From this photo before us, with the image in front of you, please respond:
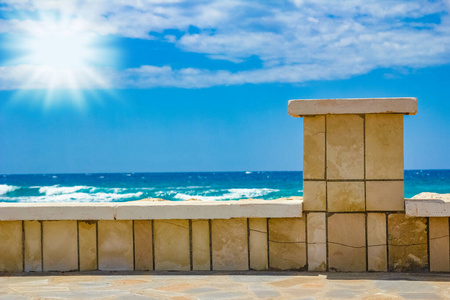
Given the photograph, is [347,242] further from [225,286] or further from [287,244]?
[225,286]

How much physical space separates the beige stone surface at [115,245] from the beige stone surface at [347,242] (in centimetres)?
177

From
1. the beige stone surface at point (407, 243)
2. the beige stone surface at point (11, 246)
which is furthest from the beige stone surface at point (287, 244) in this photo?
the beige stone surface at point (11, 246)

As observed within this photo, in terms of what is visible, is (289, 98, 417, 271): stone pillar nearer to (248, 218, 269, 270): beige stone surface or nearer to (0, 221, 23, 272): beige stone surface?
(248, 218, 269, 270): beige stone surface

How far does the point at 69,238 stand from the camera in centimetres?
512

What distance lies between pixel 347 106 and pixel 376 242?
119 cm

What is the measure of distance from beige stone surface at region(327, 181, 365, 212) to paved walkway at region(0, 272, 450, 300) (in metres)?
0.57

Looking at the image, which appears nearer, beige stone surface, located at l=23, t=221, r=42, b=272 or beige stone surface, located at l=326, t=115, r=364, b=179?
beige stone surface, located at l=326, t=115, r=364, b=179

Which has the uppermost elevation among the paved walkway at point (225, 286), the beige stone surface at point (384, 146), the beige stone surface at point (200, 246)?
the beige stone surface at point (384, 146)

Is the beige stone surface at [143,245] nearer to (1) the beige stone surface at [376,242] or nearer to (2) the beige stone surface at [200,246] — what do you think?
(2) the beige stone surface at [200,246]

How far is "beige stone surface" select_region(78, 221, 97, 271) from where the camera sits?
5.12m

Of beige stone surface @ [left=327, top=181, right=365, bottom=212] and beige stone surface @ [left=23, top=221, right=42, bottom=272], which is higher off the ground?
beige stone surface @ [left=327, top=181, right=365, bottom=212]

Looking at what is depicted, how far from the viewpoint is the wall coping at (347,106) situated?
4.80 meters

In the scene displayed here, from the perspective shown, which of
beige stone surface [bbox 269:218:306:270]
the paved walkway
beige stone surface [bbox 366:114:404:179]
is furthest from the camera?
beige stone surface [bbox 269:218:306:270]

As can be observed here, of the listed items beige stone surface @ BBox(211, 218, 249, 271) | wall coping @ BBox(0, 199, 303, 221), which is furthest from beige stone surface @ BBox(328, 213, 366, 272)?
beige stone surface @ BBox(211, 218, 249, 271)
